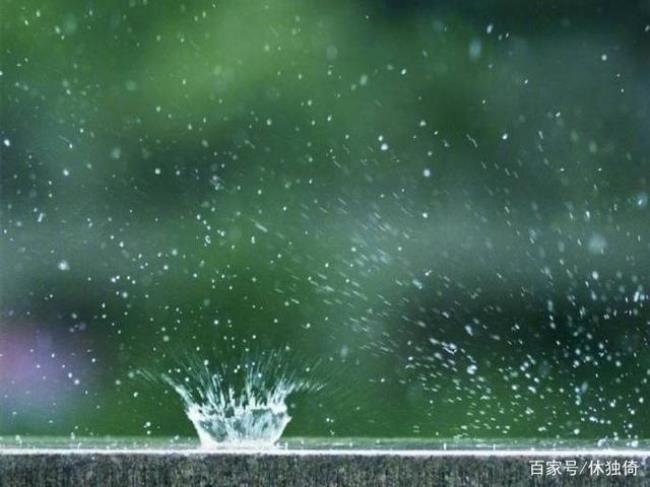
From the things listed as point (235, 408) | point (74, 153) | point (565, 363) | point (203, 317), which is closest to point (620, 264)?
point (565, 363)

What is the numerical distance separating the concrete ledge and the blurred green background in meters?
6.67

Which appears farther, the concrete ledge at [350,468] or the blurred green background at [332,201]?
the blurred green background at [332,201]

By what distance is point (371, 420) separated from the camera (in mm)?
9773

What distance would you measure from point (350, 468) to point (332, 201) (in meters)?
7.78

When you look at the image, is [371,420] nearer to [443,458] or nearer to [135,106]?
[135,106]

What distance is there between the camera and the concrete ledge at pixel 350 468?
9.46 ft

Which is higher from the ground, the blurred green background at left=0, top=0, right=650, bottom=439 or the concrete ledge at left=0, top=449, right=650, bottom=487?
the blurred green background at left=0, top=0, right=650, bottom=439

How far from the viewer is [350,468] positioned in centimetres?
289

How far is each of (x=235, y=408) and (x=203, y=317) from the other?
22.0 feet

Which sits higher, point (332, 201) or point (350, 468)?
Result: point (332, 201)

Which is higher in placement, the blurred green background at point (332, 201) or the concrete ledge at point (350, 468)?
the blurred green background at point (332, 201)

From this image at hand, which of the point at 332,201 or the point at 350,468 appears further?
the point at 332,201

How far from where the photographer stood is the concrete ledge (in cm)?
288

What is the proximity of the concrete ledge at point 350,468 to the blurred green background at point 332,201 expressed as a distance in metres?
6.67
